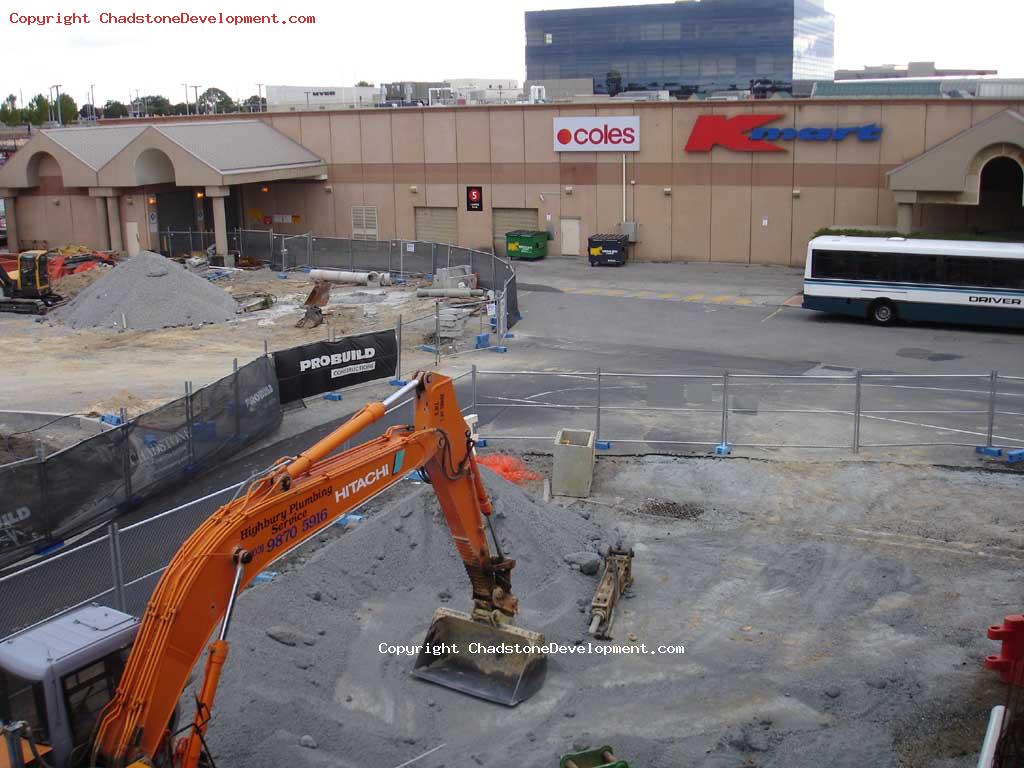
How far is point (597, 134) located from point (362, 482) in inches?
1606

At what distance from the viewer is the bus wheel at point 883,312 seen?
115 feet

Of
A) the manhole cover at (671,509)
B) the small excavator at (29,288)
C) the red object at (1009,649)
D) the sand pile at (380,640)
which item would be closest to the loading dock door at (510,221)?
the small excavator at (29,288)

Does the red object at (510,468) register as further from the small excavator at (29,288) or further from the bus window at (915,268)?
the small excavator at (29,288)

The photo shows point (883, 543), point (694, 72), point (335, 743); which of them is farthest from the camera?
point (694, 72)

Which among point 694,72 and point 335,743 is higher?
point 694,72

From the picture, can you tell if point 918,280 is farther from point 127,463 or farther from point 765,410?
point 127,463

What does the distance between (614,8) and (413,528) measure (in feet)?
461

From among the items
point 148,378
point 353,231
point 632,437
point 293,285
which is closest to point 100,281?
point 293,285

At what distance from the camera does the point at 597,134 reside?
49.9 meters

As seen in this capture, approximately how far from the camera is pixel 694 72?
468 ft

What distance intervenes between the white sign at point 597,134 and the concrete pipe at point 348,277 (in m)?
12.0

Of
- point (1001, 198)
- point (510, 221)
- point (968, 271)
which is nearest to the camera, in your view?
point (968, 271)

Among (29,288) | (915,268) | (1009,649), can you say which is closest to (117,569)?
(1009,649)

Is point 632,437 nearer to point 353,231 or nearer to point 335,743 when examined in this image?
point 335,743
